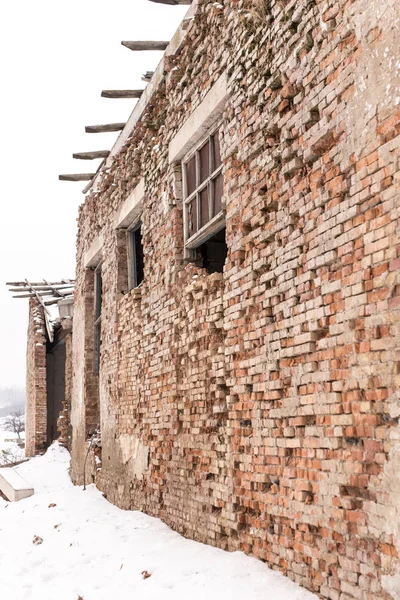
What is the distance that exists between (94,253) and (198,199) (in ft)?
14.9

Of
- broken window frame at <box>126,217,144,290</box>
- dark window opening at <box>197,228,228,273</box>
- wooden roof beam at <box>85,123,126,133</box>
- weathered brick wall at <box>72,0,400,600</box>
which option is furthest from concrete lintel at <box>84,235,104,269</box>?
weathered brick wall at <box>72,0,400,600</box>

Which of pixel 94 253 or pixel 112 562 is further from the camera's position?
pixel 94 253

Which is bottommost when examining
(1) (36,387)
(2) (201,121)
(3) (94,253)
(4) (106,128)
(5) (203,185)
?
(1) (36,387)

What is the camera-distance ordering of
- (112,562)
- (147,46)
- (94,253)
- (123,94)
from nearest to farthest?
(112,562) < (147,46) < (123,94) < (94,253)

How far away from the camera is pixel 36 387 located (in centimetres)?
1592

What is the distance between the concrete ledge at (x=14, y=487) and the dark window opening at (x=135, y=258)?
380cm

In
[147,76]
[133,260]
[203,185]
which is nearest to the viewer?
[203,185]

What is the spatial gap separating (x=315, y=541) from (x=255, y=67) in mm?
3288

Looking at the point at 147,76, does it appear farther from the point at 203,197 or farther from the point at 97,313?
the point at 97,313

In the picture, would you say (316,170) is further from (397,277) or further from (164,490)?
(164,490)

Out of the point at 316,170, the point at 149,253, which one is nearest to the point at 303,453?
the point at 316,170

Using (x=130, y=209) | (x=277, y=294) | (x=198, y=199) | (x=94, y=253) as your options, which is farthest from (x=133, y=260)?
(x=277, y=294)

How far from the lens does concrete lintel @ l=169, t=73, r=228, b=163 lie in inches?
209

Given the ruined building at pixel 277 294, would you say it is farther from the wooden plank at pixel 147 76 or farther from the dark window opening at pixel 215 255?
the wooden plank at pixel 147 76
